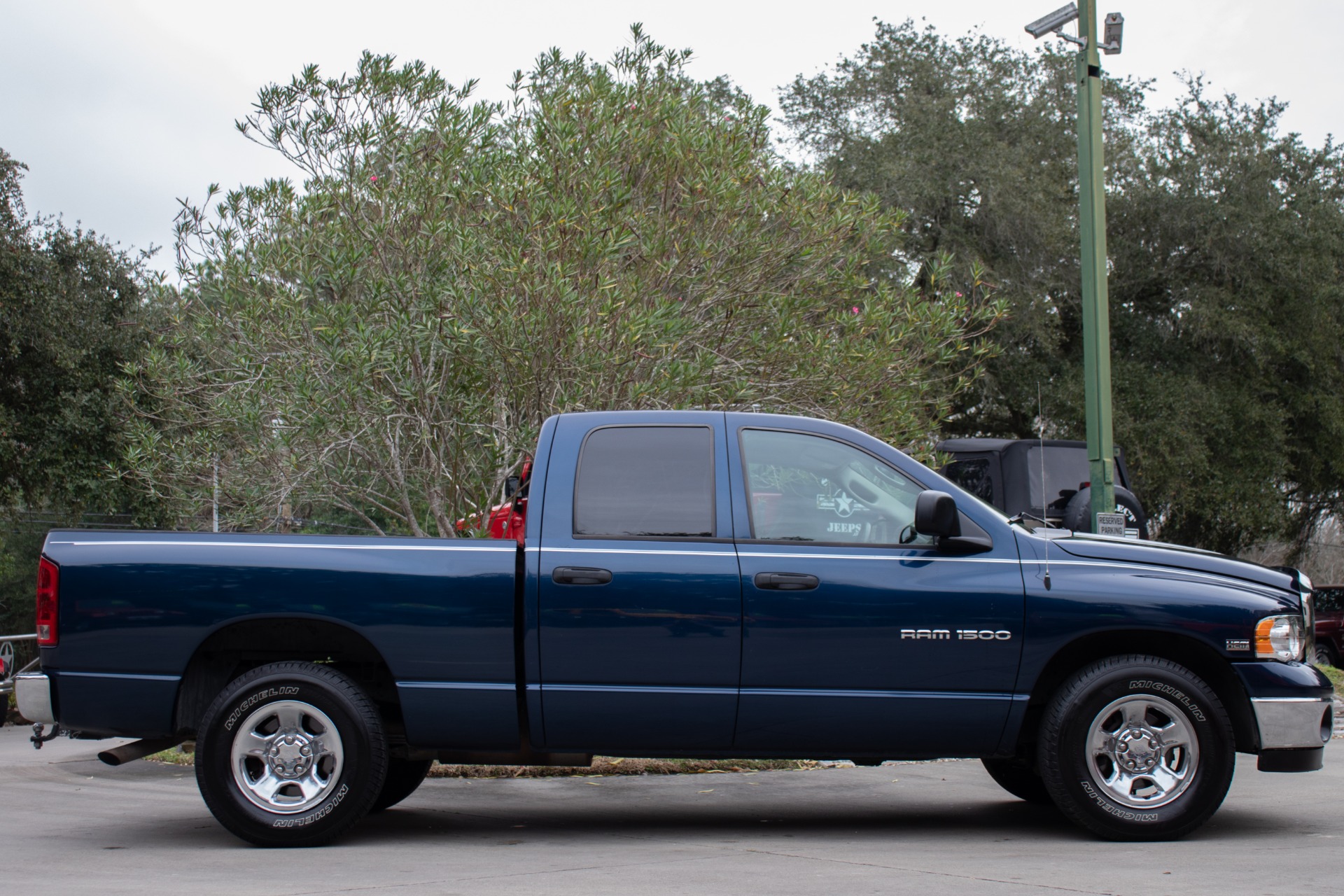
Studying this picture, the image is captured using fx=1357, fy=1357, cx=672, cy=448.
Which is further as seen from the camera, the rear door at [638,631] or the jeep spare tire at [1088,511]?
the jeep spare tire at [1088,511]

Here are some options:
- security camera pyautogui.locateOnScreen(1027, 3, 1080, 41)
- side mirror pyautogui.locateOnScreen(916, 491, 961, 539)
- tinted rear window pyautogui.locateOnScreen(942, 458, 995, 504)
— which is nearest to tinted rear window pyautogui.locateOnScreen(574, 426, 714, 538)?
side mirror pyautogui.locateOnScreen(916, 491, 961, 539)

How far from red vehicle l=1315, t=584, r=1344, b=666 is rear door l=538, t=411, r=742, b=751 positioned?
21.7m

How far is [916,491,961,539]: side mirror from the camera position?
586cm

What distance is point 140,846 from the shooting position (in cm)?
626

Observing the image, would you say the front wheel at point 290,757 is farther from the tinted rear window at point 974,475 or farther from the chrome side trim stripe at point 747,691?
the tinted rear window at point 974,475

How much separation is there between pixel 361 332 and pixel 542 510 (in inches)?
136

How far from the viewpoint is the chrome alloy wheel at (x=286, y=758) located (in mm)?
6016

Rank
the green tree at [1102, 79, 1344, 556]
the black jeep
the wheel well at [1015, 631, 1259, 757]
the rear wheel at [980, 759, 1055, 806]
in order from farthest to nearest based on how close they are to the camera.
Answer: the green tree at [1102, 79, 1344, 556], the black jeep, the rear wheel at [980, 759, 1055, 806], the wheel well at [1015, 631, 1259, 757]

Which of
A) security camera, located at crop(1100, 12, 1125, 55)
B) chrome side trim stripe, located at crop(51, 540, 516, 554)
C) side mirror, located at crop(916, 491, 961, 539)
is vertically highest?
security camera, located at crop(1100, 12, 1125, 55)

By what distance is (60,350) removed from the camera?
17203mm

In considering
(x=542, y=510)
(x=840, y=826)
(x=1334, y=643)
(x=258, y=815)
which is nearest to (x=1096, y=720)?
(x=840, y=826)

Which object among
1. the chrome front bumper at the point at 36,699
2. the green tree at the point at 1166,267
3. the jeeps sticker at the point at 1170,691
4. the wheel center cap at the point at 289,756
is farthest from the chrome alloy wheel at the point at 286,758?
the green tree at the point at 1166,267

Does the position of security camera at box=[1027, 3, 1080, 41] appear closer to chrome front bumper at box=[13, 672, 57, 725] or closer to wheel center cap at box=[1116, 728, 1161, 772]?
wheel center cap at box=[1116, 728, 1161, 772]

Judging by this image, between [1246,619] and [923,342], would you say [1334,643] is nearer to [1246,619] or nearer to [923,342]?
[923,342]
